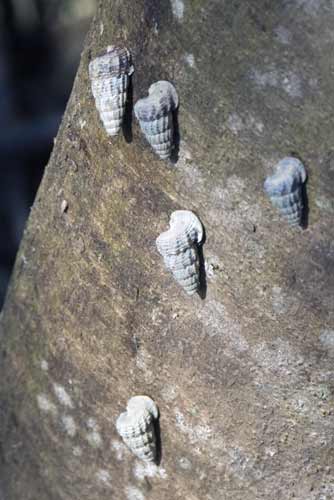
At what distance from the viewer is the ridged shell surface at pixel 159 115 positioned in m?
0.94

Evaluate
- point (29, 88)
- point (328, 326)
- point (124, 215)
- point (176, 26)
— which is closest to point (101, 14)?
point (176, 26)

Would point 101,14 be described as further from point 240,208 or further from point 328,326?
point 328,326

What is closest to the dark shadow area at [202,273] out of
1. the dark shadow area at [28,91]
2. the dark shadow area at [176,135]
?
the dark shadow area at [176,135]

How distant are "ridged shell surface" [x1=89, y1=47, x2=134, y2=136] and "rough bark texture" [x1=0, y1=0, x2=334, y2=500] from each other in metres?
0.02

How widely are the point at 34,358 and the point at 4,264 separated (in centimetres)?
365

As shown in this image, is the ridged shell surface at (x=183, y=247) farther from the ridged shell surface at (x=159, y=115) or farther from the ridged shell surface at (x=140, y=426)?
the ridged shell surface at (x=140, y=426)

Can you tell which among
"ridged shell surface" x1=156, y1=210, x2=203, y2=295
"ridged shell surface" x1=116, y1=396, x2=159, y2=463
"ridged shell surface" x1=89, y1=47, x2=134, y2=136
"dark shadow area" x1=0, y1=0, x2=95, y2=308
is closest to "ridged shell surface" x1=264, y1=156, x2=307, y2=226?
"ridged shell surface" x1=156, y1=210, x2=203, y2=295

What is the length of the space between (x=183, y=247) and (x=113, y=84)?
0.23 m

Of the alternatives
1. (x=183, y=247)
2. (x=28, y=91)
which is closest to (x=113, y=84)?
(x=183, y=247)

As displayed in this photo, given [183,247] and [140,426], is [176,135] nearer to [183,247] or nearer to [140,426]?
[183,247]

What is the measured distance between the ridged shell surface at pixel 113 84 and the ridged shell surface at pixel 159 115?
0.03 meters

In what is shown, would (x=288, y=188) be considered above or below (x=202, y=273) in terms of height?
above

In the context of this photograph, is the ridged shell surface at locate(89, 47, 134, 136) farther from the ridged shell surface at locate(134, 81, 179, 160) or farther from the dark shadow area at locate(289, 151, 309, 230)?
the dark shadow area at locate(289, 151, 309, 230)

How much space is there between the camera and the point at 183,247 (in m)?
0.97
